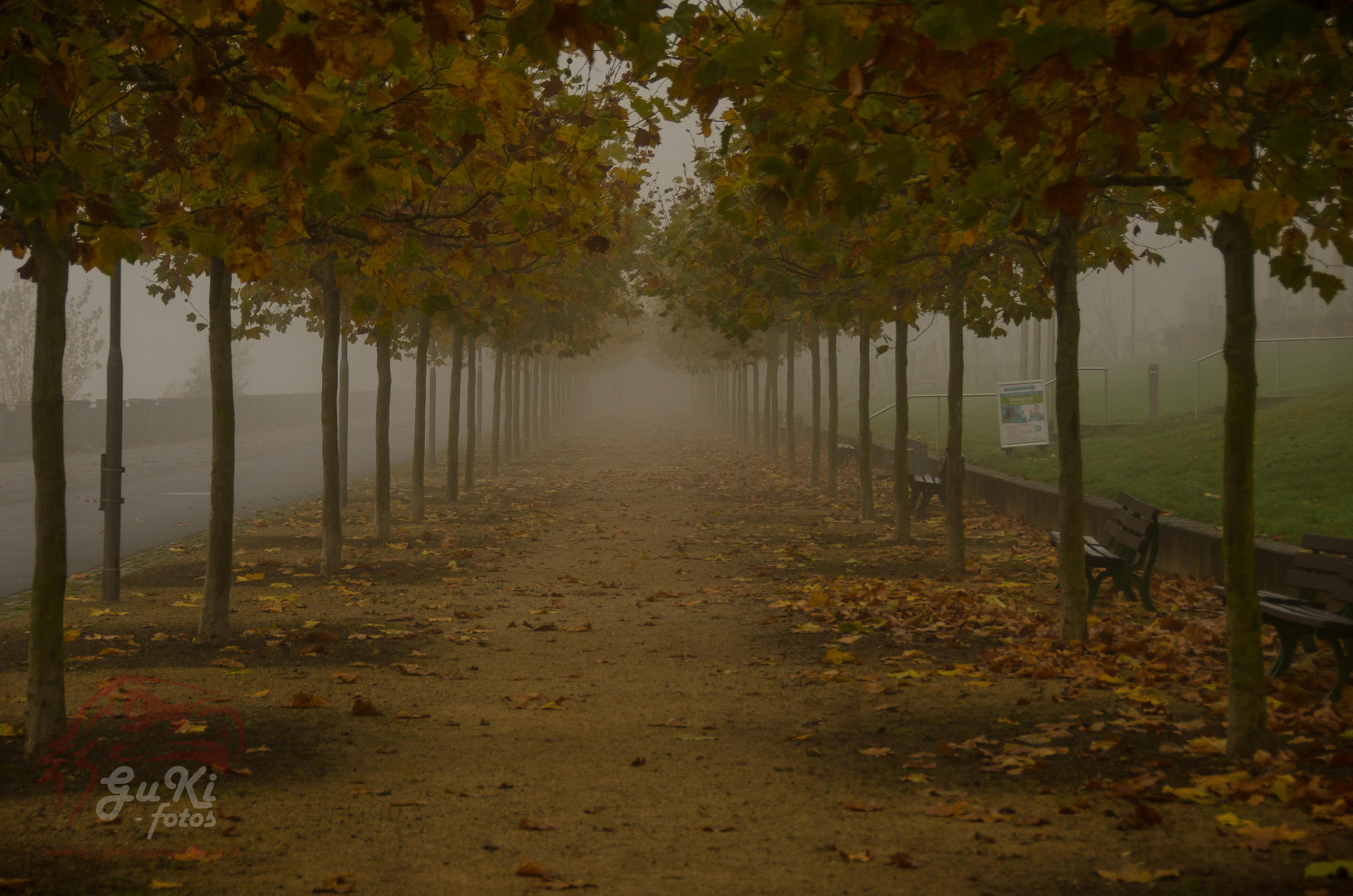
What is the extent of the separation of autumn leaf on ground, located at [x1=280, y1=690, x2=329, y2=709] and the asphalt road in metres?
6.14

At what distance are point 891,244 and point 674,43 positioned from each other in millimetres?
1865

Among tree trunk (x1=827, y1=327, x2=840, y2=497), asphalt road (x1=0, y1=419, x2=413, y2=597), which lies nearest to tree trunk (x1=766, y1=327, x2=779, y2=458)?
tree trunk (x1=827, y1=327, x2=840, y2=497)

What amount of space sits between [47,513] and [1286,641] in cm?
631

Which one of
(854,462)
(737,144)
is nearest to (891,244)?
(737,144)

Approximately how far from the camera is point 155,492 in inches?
915

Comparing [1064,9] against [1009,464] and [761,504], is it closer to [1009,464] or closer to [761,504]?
[761,504]

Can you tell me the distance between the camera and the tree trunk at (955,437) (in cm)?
1152

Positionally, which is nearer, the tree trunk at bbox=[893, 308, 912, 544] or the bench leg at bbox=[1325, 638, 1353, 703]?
the bench leg at bbox=[1325, 638, 1353, 703]

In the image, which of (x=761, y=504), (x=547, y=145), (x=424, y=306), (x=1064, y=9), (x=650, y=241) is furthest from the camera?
(x=650, y=241)

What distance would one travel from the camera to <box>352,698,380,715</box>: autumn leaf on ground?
6504 mm

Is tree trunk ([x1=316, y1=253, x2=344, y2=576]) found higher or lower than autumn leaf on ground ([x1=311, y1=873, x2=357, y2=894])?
higher

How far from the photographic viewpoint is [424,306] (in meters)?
7.43

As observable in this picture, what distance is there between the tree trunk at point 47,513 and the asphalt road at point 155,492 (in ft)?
20.7

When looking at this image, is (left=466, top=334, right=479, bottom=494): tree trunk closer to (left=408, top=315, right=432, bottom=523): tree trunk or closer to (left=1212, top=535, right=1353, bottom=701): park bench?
(left=408, top=315, right=432, bottom=523): tree trunk
